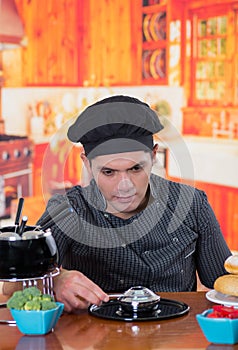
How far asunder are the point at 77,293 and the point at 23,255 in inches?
7.0

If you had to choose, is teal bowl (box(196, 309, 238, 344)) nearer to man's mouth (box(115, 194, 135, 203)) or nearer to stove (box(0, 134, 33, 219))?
man's mouth (box(115, 194, 135, 203))

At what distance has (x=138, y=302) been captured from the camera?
160 cm

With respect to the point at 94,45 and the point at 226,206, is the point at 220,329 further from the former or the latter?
the point at 94,45

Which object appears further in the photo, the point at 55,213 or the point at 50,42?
the point at 50,42

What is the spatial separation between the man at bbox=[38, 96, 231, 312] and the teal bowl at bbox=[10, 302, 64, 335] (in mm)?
410

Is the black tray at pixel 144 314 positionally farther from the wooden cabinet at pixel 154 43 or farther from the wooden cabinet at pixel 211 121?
the wooden cabinet at pixel 154 43

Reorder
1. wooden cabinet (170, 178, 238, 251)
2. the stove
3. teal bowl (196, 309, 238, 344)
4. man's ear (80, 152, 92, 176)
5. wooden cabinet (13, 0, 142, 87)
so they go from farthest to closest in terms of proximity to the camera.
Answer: wooden cabinet (13, 0, 142, 87)
the stove
wooden cabinet (170, 178, 238, 251)
man's ear (80, 152, 92, 176)
teal bowl (196, 309, 238, 344)

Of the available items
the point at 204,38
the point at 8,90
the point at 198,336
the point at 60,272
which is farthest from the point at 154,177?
the point at 8,90

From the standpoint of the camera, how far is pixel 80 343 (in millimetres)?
1418

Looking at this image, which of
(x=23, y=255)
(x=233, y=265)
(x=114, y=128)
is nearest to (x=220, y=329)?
(x=233, y=265)

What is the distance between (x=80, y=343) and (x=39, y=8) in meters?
5.40

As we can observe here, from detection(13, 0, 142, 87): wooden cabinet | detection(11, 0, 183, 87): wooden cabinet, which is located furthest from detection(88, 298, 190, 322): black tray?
detection(13, 0, 142, 87): wooden cabinet

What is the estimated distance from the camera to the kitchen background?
5594mm

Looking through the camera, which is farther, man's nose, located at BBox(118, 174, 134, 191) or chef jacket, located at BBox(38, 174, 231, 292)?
chef jacket, located at BBox(38, 174, 231, 292)
